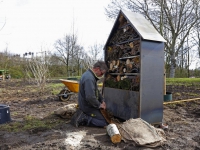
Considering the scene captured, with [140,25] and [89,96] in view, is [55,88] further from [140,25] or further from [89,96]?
[140,25]

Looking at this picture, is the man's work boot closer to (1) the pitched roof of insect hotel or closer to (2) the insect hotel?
(2) the insect hotel

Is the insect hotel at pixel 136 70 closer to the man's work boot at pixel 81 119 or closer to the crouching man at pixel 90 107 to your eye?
the crouching man at pixel 90 107

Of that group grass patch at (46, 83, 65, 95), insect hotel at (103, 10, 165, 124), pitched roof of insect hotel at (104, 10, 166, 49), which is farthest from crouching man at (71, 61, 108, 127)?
grass patch at (46, 83, 65, 95)

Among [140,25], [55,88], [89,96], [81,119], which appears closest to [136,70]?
[140,25]

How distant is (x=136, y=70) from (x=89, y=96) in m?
1.12

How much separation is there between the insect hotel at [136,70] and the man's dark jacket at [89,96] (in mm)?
688

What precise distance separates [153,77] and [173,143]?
1.20 metres

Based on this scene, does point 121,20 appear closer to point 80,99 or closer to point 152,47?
point 152,47

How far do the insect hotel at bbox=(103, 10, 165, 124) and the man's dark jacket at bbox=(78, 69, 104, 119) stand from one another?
0.69m

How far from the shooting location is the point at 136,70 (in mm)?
3785

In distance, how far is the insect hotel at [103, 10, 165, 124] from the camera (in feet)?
11.2

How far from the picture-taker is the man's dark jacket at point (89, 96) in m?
3.45

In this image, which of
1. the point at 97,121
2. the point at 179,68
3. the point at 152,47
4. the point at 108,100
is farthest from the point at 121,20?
the point at 179,68

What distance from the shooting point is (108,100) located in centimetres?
458
